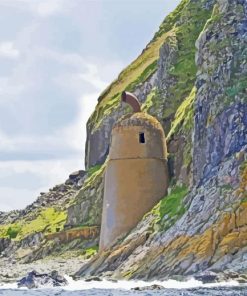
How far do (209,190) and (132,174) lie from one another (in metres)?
12.7

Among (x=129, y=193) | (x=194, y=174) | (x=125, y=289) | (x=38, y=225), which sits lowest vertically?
(x=125, y=289)

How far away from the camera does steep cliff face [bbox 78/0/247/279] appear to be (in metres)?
70.2

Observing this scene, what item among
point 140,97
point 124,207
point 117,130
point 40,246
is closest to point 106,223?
point 124,207

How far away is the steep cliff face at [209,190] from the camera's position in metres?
70.2

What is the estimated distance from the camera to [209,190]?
75500mm

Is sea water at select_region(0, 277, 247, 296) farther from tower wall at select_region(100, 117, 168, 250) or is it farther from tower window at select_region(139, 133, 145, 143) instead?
tower window at select_region(139, 133, 145, 143)

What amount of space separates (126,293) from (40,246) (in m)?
46.6

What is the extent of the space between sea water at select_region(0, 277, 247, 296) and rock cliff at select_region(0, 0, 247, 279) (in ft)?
9.81

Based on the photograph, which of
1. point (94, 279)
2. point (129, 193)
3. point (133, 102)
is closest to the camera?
point (94, 279)

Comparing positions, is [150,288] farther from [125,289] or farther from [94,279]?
[94,279]

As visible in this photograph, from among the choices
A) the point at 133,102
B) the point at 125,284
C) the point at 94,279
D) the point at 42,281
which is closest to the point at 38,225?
the point at 133,102

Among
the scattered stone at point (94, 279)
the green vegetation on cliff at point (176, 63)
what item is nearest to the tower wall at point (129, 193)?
the scattered stone at point (94, 279)

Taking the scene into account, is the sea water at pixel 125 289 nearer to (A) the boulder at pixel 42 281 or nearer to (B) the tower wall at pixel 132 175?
→ (A) the boulder at pixel 42 281

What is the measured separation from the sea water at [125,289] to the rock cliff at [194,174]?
2990 millimetres
